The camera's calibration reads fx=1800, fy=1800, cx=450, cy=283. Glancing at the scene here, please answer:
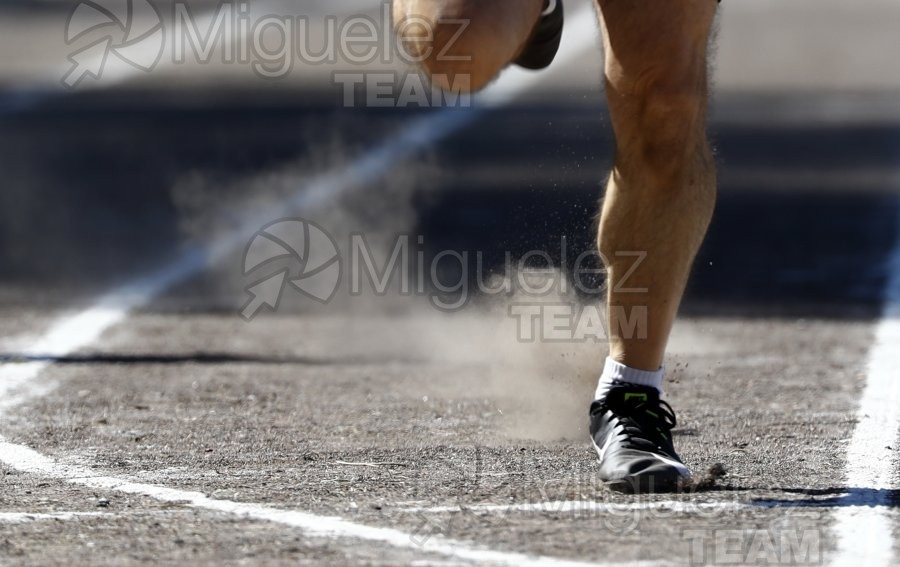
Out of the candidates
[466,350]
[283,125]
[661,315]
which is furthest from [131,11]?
[661,315]

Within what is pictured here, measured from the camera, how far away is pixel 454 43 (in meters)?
3.94

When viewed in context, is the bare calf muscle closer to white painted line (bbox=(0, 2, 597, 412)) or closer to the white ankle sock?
the white ankle sock

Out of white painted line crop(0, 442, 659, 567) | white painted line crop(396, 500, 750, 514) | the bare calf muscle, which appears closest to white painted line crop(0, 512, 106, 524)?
white painted line crop(0, 442, 659, 567)

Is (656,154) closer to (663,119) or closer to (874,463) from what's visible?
(663,119)

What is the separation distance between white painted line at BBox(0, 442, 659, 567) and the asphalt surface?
35 millimetres

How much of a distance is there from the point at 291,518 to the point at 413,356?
9.60 feet

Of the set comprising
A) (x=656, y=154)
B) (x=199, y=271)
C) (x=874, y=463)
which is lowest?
(x=874, y=463)

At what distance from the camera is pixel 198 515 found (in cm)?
400

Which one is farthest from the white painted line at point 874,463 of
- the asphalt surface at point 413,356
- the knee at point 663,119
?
the knee at point 663,119

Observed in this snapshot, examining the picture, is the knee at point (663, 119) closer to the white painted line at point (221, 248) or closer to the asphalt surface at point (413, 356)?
the asphalt surface at point (413, 356)

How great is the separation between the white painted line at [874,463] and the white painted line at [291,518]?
476 millimetres

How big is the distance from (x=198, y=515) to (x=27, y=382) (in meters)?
2.29

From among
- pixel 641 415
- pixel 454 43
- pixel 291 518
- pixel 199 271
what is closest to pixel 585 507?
pixel 641 415

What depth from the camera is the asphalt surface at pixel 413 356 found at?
3879mm
